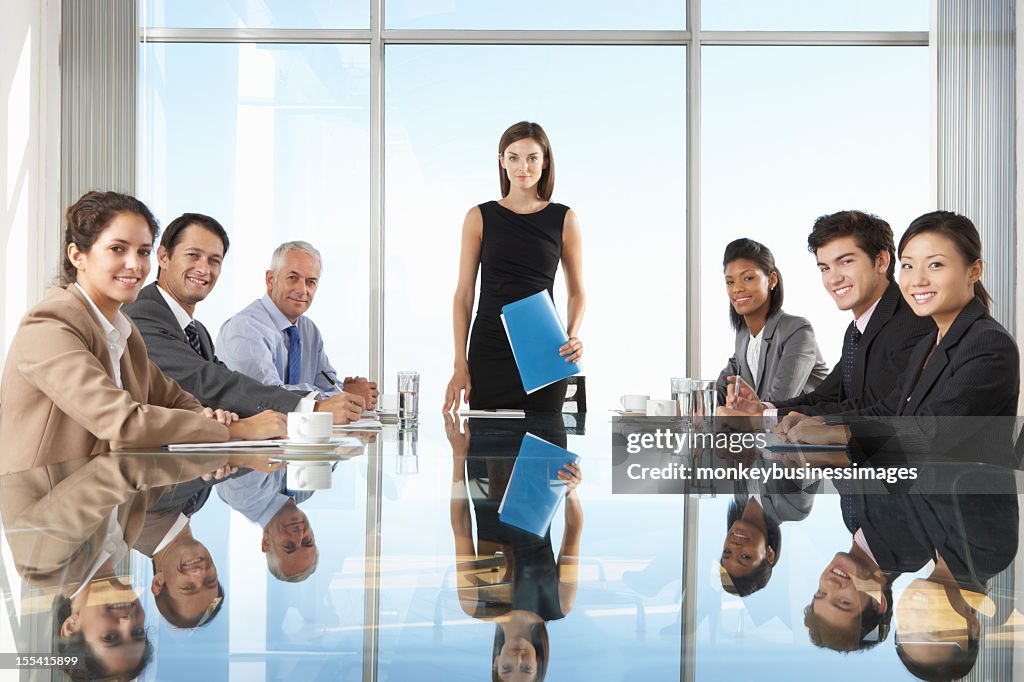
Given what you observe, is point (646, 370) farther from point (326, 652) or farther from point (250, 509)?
point (326, 652)

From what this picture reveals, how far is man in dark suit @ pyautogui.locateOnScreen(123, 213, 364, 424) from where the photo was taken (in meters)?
2.38

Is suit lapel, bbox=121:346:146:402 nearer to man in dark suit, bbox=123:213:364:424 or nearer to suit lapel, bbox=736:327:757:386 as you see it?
man in dark suit, bbox=123:213:364:424

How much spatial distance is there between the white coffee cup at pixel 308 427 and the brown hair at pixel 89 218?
2.17ft

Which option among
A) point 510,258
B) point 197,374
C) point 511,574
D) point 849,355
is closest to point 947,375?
point 849,355

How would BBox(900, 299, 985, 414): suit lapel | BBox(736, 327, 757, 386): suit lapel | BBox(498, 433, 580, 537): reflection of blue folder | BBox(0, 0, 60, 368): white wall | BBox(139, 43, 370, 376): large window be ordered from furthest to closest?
BBox(139, 43, 370, 376): large window < BBox(0, 0, 60, 368): white wall < BBox(736, 327, 757, 386): suit lapel < BBox(900, 299, 985, 414): suit lapel < BBox(498, 433, 580, 537): reflection of blue folder

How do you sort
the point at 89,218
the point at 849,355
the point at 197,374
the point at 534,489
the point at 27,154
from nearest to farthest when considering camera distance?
the point at 534,489 → the point at 89,218 → the point at 197,374 → the point at 849,355 → the point at 27,154

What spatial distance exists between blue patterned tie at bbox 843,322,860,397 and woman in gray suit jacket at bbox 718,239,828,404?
59 cm

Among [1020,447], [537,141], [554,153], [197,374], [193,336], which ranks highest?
[554,153]

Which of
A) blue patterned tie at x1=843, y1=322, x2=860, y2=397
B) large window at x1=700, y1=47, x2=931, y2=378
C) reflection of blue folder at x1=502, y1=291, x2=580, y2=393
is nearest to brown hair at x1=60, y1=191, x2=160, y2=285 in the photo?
reflection of blue folder at x1=502, y1=291, x2=580, y2=393

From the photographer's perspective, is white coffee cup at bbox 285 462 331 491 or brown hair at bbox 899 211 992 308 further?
brown hair at bbox 899 211 992 308

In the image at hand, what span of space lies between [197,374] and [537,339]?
998 millimetres

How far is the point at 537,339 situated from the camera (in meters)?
2.80

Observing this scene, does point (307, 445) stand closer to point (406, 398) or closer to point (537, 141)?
point (406, 398)

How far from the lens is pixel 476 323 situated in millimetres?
3555
